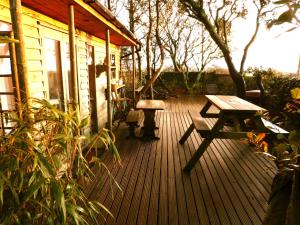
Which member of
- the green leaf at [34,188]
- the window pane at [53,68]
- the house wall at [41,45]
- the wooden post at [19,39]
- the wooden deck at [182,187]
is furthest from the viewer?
the window pane at [53,68]

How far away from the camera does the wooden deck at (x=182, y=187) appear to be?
2.83 meters

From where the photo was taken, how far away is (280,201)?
98 cm

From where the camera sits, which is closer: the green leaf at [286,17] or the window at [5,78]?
the green leaf at [286,17]

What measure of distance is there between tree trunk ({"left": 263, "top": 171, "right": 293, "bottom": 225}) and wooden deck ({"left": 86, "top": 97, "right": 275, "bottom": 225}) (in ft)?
4.62

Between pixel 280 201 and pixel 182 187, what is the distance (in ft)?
8.63

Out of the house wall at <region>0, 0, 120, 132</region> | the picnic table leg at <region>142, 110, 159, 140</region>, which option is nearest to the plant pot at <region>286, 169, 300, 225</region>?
the house wall at <region>0, 0, 120, 132</region>

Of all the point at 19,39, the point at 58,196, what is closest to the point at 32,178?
the point at 58,196

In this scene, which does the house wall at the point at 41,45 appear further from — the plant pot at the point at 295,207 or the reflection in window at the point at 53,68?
the plant pot at the point at 295,207

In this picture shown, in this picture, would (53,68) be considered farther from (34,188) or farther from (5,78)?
(34,188)

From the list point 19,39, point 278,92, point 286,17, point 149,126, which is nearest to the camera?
point 286,17

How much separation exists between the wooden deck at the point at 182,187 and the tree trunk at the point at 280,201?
1409 mm

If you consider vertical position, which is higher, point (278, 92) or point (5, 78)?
point (5, 78)

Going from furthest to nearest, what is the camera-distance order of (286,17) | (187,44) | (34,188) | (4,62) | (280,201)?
1. (187,44)
2. (4,62)
3. (34,188)
4. (280,201)
5. (286,17)

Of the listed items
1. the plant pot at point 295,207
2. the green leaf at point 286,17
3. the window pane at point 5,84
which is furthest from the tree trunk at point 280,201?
the window pane at point 5,84
